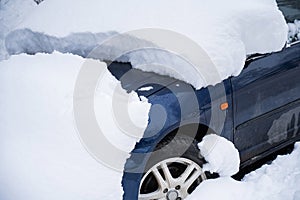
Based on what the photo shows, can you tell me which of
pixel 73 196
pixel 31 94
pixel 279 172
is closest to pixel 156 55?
pixel 31 94

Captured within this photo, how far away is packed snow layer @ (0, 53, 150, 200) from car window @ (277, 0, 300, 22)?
1.44 metres

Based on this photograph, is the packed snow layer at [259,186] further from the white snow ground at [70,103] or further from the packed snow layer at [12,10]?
the packed snow layer at [12,10]

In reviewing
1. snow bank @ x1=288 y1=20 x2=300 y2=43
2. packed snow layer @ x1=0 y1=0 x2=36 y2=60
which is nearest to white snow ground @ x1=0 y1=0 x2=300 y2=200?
snow bank @ x1=288 y1=20 x2=300 y2=43

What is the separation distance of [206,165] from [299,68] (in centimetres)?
98

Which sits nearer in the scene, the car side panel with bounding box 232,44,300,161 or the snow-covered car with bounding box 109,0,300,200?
the snow-covered car with bounding box 109,0,300,200

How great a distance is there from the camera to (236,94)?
111 inches

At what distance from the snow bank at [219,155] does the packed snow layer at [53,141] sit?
567 mm

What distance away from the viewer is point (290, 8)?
3.34 m

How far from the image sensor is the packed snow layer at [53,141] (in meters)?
2.24

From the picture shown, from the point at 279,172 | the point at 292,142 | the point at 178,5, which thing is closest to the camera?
the point at 178,5

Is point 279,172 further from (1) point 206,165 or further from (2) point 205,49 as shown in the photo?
(2) point 205,49

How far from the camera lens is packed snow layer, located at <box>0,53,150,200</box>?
88.2 inches

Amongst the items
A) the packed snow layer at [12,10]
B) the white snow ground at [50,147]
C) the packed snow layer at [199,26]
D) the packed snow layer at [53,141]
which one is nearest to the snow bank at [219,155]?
the white snow ground at [50,147]

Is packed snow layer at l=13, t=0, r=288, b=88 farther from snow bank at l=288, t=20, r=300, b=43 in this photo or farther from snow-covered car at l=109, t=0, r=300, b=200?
snow bank at l=288, t=20, r=300, b=43
